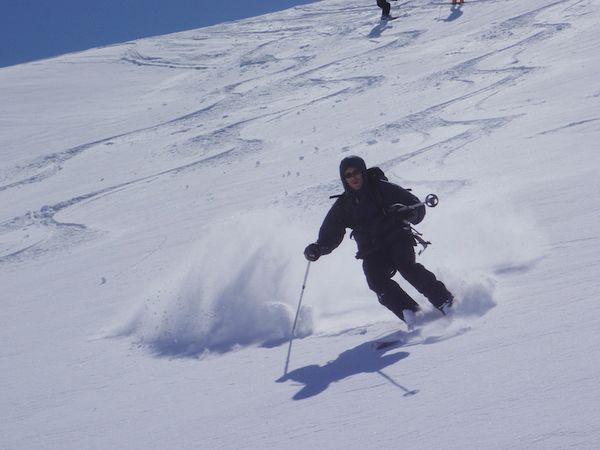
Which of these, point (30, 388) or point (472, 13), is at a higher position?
point (472, 13)

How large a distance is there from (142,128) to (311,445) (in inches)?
542

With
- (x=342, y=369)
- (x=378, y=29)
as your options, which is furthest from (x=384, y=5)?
(x=342, y=369)

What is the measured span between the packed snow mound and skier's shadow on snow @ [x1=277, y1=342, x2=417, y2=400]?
2.35 feet

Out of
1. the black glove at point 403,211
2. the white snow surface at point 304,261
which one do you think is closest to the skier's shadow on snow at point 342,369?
the white snow surface at point 304,261

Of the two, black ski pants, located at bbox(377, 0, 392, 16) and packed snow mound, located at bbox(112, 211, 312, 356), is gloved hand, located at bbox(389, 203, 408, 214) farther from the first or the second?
black ski pants, located at bbox(377, 0, 392, 16)

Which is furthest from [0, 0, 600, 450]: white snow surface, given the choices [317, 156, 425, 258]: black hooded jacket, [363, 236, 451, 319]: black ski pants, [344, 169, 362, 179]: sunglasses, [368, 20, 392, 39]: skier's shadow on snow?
[368, 20, 392, 39]: skier's shadow on snow

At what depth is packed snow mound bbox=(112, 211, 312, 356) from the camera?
19.2 feet

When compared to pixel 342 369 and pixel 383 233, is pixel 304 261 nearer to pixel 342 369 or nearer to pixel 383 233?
pixel 383 233

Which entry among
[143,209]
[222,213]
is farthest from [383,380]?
[143,209]

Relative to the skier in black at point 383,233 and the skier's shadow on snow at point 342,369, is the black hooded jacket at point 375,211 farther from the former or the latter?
the skier's shadow on snow at point 342,369

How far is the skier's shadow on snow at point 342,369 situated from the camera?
454 centimetres

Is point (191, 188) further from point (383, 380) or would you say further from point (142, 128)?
point (383, 380)

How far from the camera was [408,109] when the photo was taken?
13.7 meters

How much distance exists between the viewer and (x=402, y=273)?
5.36 meters
